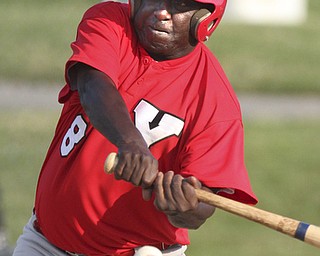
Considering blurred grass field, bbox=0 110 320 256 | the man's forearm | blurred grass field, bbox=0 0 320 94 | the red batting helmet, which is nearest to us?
the man's forearm

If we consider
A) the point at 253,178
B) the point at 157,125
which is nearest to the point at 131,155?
the point at 157,125

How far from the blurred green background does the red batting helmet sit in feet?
19.0

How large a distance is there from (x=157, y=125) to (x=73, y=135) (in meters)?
0.43

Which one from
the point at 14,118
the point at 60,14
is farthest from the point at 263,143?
the point at 60,14

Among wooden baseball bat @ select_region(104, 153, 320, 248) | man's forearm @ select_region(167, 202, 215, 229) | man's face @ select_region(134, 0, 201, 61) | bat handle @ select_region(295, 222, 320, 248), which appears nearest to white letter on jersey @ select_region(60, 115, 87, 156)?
man's face @ select_region(134, 0, 201, 61)

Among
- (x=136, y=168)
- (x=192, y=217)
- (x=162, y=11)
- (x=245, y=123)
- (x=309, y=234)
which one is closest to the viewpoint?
(x=309, y=234)

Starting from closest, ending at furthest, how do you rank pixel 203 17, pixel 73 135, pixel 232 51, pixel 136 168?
pixel 136 168 < pixel 203 17 < pixel 73 135 < pixel 232 51

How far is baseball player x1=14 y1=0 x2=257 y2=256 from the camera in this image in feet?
17.2

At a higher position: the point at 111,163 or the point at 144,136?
the point at 111,163

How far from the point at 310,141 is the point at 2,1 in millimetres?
8765

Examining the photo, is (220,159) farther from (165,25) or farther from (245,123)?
(245,123)

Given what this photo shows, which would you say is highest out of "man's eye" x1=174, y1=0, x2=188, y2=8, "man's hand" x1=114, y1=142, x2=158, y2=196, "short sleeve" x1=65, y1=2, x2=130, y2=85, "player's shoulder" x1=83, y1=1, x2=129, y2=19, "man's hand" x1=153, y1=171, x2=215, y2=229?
"man's eye" x1=174, y1=0, x2=188, y2=8

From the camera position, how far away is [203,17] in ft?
17.5

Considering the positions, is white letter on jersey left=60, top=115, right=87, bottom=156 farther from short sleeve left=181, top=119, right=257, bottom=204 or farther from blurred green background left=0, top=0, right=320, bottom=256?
blurred green background left=0, top=0, right=320, bottom=256
